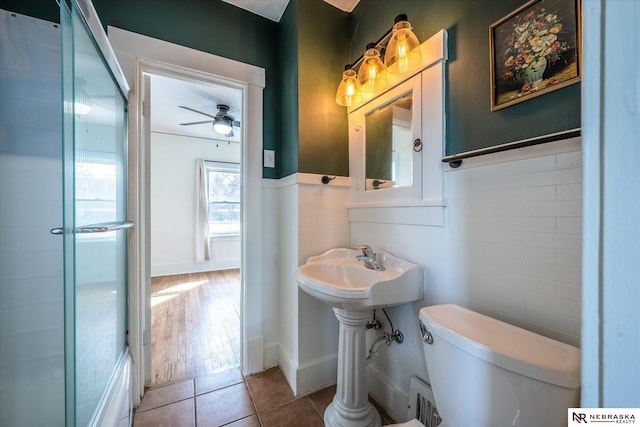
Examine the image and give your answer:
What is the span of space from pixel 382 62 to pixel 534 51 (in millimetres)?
692

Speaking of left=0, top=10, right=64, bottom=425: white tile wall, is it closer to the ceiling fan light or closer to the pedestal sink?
the pedestal sink

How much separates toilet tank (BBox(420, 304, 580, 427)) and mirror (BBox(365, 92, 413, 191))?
71 centimetres

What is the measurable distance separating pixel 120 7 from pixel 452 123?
184 cm

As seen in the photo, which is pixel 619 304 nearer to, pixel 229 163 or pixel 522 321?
pixel 522 321

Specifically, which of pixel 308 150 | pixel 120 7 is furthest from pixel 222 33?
pixel 308 150

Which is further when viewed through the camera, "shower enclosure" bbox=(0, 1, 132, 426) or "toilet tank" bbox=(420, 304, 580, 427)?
"shower enclosure" bbox=(0, 1, 132, 426)

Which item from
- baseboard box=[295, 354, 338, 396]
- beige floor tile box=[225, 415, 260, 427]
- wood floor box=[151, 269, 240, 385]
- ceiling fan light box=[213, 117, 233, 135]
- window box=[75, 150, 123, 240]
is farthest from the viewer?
ceiling fan light box=[213, 117, 233, 135]

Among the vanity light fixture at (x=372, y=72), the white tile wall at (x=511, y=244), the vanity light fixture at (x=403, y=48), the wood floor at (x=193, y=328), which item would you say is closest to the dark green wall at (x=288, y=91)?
the vanity light fixture at (x=372, y=72)

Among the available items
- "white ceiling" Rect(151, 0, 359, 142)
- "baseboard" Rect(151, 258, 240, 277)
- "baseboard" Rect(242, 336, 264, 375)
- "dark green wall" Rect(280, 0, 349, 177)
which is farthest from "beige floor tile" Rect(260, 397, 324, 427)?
"baseboard" Rect(151, 258, 240, 277)

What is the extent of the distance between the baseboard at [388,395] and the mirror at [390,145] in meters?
1.06

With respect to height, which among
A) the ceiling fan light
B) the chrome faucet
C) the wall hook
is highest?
the ceiling fan light

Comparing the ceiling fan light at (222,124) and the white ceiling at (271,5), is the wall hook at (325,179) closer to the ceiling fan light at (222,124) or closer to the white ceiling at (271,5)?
the white ceiling at (271,5)

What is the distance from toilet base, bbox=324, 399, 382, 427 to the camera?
1.13 m

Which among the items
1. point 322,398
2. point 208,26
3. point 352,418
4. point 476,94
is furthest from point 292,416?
point 208,26
